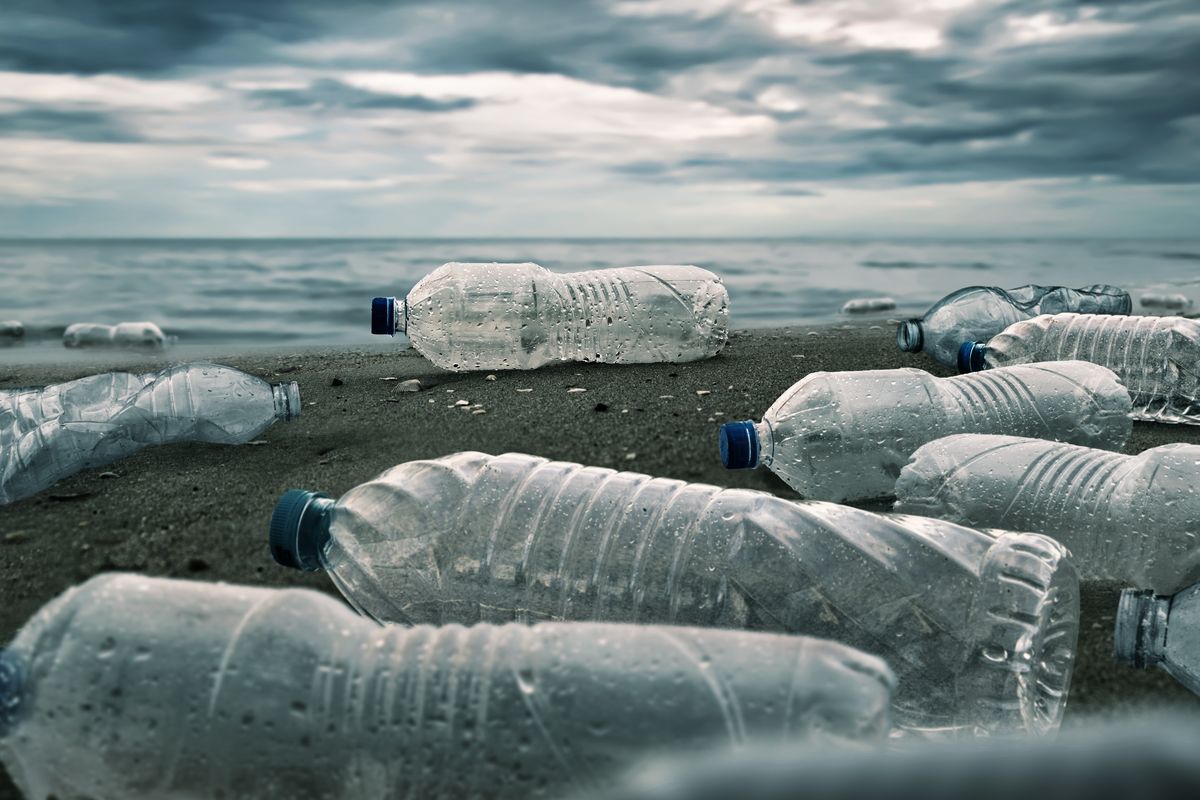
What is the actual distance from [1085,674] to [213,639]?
3.85 feet

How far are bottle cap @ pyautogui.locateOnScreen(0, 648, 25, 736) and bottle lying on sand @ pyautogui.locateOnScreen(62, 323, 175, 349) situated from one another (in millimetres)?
4771

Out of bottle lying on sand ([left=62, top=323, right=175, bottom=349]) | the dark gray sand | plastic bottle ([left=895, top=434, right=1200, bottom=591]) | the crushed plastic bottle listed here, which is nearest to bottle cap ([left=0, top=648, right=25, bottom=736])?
the dark gray sand

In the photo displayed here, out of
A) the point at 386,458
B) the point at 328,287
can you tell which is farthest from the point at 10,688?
the point at 328,287

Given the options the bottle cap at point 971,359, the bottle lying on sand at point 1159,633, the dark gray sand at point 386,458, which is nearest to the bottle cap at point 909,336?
the dark gray sand at point 386,458

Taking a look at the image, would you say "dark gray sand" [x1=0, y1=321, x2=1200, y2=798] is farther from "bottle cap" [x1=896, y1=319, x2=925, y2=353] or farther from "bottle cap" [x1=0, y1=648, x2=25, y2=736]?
"bottle cap" [x1=0, y1=648, x2=25, y2=736]

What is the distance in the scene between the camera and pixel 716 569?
144 centimetres

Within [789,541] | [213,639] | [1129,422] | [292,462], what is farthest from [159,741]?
[1129,422]

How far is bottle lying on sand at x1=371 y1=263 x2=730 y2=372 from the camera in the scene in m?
3.34

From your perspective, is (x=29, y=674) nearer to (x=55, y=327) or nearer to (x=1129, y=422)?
(x=1129, y=422)

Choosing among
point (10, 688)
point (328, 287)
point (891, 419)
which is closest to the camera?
point (10, 688)

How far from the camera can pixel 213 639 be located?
975 mm

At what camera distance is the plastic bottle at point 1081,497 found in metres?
1.65

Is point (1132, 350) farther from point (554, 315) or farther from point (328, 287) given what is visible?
point (328, 287)

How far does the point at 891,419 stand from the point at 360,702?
1482 mm
